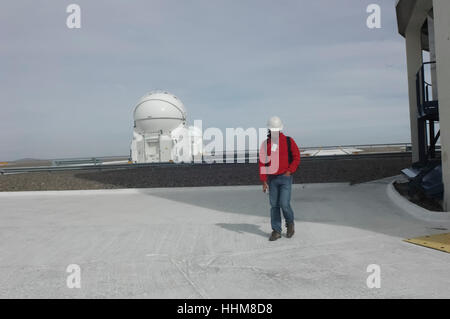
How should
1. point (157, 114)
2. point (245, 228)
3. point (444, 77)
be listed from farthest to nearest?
1. point (157, 114)
2. point (444, 77)
3. point (245, 228)

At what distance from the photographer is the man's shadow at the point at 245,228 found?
18.6ft

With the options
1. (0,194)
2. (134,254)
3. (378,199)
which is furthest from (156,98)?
(134,254)

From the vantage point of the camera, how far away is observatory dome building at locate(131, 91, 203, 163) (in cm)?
2739

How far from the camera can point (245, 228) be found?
19.6 ft

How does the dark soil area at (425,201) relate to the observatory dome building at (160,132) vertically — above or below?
below

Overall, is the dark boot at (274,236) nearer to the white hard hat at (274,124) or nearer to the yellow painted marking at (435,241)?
the white hard hat at (274,124)

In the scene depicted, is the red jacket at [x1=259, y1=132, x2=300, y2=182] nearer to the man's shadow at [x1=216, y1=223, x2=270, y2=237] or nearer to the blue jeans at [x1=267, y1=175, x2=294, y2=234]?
the blue jeans at [x1=267, y1=175, x2=294, y2=234]

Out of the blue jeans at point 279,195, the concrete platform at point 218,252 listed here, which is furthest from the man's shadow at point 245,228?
the blue jeans at point 279,195

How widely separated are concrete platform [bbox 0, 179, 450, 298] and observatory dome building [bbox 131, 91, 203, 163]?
61.9 feet

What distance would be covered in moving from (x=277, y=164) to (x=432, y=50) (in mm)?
8723

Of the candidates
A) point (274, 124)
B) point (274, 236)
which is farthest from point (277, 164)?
point (274, 236)

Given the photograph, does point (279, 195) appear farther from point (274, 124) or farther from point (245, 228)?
point (245, 228)

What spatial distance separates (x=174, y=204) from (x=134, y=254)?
4292mm
